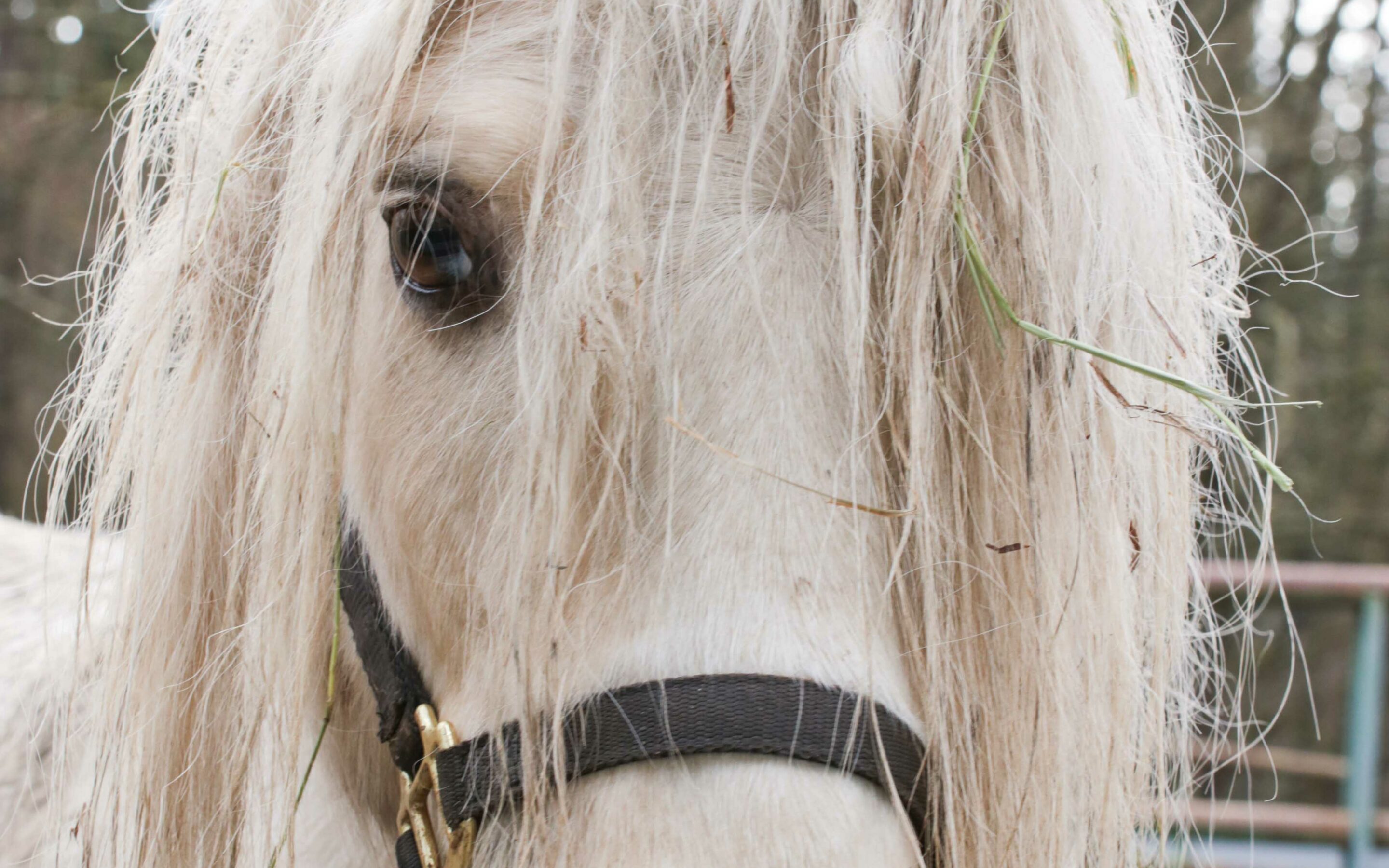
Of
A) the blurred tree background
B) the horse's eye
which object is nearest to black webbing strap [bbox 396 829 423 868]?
the horse's eye

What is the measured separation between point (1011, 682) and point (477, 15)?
0.79 m

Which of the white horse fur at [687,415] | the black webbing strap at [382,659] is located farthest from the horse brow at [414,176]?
the black webbing strap at [382,659]

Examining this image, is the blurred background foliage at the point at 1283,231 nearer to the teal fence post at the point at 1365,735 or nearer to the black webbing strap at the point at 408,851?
the teal fence post at the point at 1365,735

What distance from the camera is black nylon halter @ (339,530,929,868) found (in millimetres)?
743

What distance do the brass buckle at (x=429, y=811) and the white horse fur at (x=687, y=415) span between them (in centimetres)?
2

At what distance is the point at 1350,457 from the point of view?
7.14 meters

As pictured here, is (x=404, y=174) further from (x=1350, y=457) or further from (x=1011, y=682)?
(x=1350, y=457)

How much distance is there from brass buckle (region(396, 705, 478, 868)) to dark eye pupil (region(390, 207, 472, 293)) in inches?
15.6

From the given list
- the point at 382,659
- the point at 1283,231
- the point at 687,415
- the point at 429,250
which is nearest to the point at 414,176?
the point at 429,250

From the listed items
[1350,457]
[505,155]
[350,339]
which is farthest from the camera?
[1350,457]

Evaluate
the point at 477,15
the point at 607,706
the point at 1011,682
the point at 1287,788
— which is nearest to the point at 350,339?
the point at 477,15

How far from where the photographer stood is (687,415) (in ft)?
2.65

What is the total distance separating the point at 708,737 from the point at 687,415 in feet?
0.80

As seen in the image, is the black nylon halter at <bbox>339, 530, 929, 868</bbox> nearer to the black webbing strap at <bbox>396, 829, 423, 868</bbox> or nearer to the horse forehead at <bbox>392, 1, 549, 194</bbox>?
the black webbing strap at <bbox>396, 829, 423, 868</bbox>
